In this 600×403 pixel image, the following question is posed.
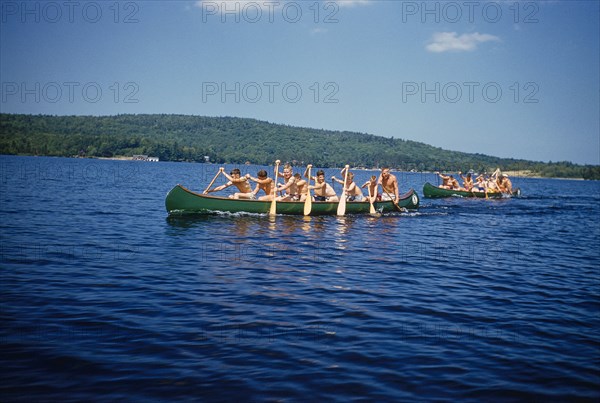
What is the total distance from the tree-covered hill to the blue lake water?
13242cm

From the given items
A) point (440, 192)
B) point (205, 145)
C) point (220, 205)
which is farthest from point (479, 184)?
point (205, 145)

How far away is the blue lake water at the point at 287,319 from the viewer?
16.7 ft

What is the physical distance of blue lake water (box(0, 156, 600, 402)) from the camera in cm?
510

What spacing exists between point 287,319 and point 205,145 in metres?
176

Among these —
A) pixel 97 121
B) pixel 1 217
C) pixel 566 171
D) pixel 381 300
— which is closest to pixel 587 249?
pixel 381 300

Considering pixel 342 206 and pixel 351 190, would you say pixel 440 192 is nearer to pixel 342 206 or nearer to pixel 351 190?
pixel 351 190

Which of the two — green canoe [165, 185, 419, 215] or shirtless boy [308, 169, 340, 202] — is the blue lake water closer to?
green canoe [165, 185, 419, 215]

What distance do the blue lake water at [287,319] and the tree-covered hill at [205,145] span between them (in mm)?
132422

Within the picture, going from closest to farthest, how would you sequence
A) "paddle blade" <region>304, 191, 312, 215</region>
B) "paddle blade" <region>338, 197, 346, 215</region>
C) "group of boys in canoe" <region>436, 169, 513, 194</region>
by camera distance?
"paddle blade" <region>304, 191, 312, 215</region> < "paddle blade" <region>338, 197, 346, 215</region> < "group of boys in canoe" <region>436, 169, 513, 194</region>

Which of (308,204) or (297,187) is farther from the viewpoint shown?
(297,187)

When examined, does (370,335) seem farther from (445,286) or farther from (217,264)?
(217,264)

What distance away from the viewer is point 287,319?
719cm

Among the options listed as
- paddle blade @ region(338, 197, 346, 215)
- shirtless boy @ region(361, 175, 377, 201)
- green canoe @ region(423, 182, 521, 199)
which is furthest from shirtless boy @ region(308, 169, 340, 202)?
green canoe @ region(423, 182, 521, 199)

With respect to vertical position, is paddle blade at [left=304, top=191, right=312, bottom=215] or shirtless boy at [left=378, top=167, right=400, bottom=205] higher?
shirtless boy at [left=378, top=167, right=400, bottom=205]
